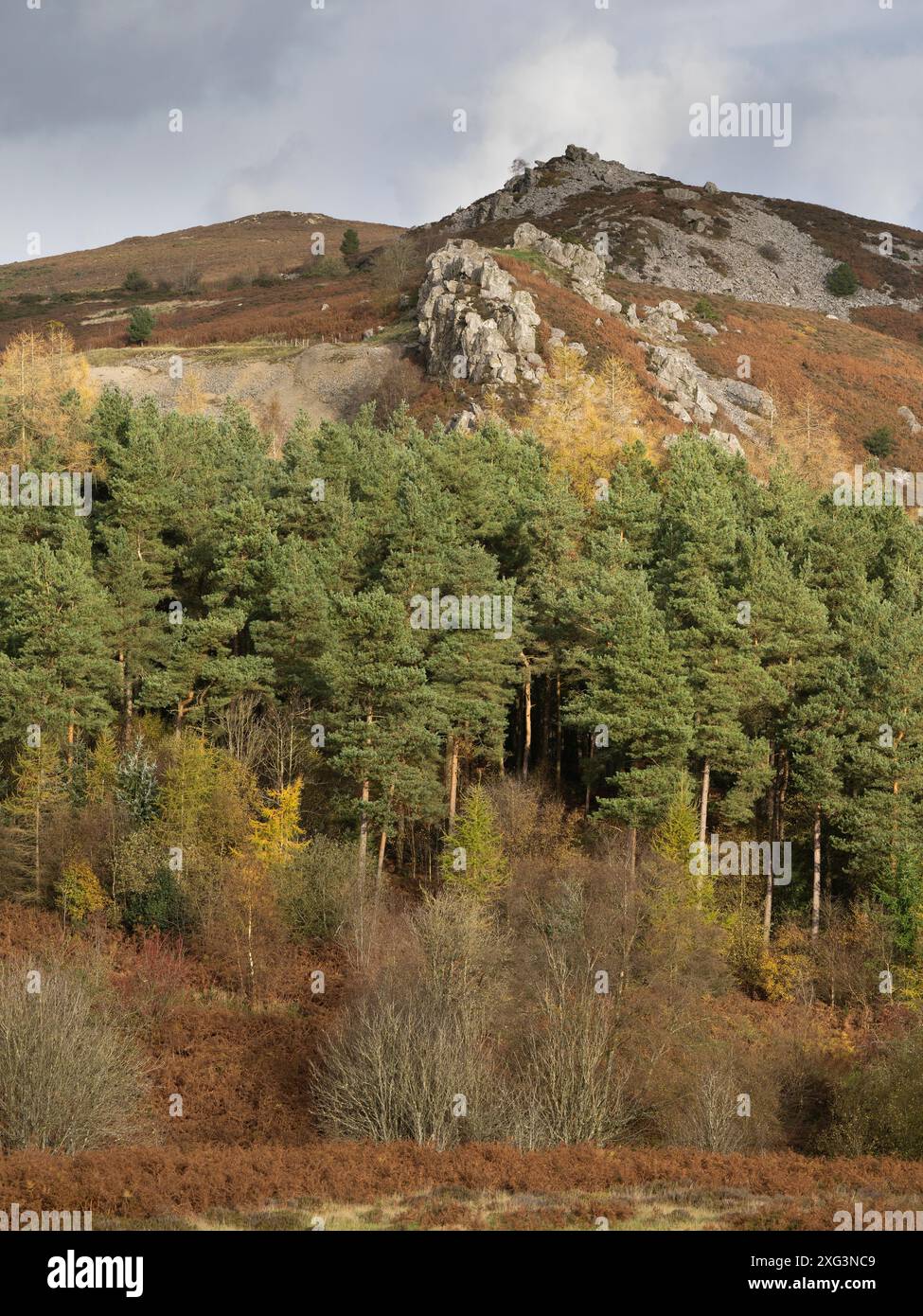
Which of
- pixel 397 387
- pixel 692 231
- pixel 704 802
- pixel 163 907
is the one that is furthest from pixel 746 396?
pixel 163 907

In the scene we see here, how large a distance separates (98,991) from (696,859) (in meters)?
20.5

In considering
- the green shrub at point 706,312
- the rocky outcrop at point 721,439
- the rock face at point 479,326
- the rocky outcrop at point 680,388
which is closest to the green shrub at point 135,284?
the rock face at point 479,326

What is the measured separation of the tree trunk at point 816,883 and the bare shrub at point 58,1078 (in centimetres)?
2485

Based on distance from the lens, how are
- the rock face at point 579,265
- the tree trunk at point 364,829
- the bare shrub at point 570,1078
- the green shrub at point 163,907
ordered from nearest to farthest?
the bare shrub at point 570,1078
the tree trunk at point 364,829
the green shrub at point 163,907
the rock face at point 579,265

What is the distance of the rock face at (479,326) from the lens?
8512 centimetres

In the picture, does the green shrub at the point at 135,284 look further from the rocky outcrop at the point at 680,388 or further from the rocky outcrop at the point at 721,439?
the rocky outcrop at the point at 721,439

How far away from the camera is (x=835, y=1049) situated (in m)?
39.0

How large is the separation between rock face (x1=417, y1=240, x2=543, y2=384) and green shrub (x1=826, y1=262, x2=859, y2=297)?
59.5 meters

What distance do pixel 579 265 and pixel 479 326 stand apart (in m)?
23.2

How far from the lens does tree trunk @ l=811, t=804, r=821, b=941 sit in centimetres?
4369

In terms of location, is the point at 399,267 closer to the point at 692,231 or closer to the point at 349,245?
the point at 349,245
